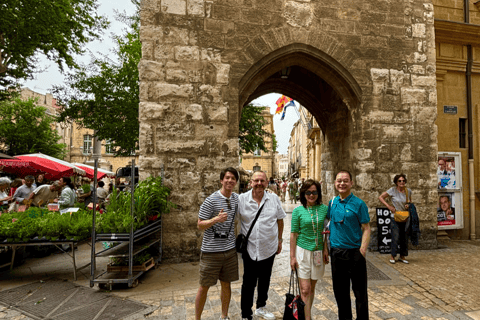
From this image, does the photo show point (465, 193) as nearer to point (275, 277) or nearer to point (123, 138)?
point (275, 277)

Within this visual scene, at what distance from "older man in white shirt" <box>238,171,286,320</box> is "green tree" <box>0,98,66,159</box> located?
21845mm

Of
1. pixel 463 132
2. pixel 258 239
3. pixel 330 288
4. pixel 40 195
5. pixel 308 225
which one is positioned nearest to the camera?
pixel 308 225

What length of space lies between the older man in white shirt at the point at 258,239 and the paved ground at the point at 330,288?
38cm

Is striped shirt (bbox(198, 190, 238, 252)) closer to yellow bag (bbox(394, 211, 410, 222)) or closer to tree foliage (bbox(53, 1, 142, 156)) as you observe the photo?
yellow bag (bbox(394, 211, 410, 222))

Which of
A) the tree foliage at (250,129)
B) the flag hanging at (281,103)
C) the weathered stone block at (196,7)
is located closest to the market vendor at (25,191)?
the weathered stone block at (196,7)

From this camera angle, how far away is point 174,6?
492cm

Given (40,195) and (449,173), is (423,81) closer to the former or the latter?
(449,173)

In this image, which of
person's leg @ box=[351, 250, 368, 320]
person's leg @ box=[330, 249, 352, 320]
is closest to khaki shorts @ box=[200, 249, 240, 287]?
person's leg @ box=[330, 249, 352, 320]

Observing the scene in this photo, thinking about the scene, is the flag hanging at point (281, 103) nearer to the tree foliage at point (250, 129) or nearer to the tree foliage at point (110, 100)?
the tree foliage at point (250, 129)

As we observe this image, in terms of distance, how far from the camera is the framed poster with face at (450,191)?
6.42 metres

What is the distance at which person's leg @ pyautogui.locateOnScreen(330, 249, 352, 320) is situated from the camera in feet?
8.10

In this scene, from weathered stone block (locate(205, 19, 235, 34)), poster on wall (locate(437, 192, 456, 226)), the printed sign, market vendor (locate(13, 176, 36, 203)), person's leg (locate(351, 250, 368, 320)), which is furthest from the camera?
market vendor (locate(13, 176, 36, 203))

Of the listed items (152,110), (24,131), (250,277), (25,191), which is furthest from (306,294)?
(24,131)

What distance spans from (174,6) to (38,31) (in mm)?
7222
